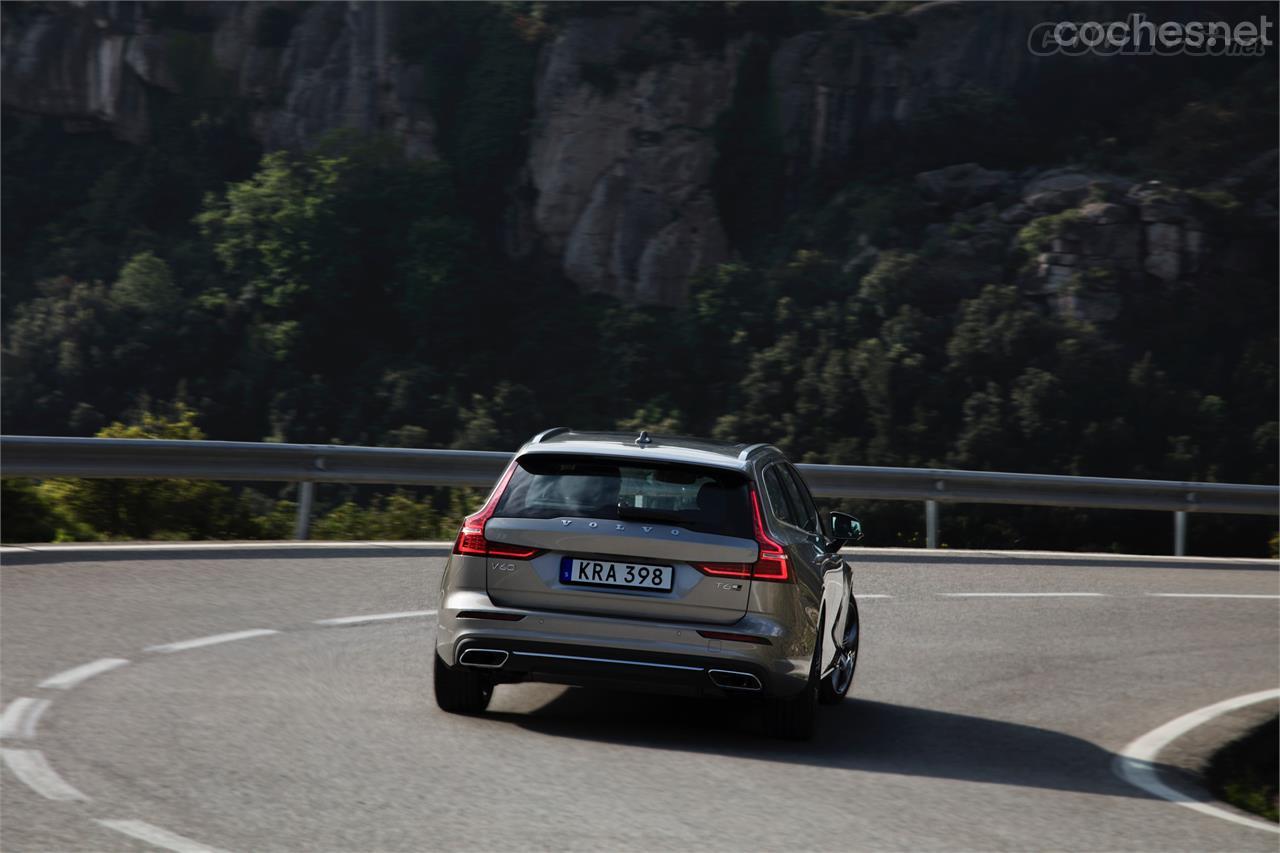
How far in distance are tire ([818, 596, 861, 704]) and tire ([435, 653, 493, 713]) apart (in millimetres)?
1644

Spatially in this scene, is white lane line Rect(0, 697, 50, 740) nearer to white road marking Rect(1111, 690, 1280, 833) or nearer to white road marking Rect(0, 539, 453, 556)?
white road marking Rect(1111, 690, 1280, 833)

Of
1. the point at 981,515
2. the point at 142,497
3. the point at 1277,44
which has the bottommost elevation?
the point at 981,515

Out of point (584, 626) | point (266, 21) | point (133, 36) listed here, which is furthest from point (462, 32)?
point (584, 626)

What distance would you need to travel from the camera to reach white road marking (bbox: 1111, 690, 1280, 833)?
6.82m

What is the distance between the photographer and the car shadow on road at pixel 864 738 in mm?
7137

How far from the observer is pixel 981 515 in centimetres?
5284

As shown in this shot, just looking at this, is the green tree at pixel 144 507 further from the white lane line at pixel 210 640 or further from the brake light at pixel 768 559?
the brake light at pixel 768 559

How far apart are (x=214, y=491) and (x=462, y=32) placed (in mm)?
79899

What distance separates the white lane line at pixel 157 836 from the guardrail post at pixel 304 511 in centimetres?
934

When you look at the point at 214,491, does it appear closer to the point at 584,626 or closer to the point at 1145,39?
the point at 584,626

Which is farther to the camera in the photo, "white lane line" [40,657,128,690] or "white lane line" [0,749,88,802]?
"white lane line" [40,657,128,690]

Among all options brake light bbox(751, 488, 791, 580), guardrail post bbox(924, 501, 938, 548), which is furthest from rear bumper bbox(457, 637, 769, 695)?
guardrail post bbox(924, 501, 938, 548)
